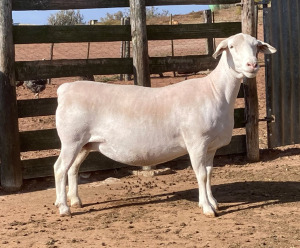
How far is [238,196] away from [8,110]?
319 centimetres

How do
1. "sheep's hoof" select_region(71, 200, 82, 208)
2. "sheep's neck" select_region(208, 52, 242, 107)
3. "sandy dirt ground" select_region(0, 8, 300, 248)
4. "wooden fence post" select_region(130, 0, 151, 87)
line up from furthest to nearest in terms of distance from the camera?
"wooden fence post" select_region(130, 0, 151, 87)
"sheep's hoof" select_region(71, 200, 82, 208)
"sheep's neck" select_region(208, 52, 242, 107)
"sandy dirt ground" select_region(0, 8, 300, 248)

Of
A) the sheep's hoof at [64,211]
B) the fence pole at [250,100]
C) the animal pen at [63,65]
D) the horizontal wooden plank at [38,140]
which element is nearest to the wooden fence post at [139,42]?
the animal pen at [63,65]

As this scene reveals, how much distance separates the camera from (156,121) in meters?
7.07

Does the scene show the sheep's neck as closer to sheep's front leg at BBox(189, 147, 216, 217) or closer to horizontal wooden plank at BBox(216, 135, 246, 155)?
sheep's front leg at BBox(189, 147, 216, 217)

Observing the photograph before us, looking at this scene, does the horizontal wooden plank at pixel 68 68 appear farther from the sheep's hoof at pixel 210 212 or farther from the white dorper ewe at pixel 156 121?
the sheep's hoof at pixel 210 212

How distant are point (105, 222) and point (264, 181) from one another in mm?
2668

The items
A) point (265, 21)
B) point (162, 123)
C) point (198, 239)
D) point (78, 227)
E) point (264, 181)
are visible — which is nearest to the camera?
point (198, 239)

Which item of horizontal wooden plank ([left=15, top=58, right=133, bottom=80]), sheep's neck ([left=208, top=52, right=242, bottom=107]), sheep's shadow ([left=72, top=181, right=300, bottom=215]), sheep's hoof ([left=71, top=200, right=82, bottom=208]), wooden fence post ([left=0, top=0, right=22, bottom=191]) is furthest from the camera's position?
horizontal wooden plank ([left=15, top=58, right=133, bottom=80])

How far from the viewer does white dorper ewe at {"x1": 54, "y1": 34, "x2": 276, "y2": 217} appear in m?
6.95

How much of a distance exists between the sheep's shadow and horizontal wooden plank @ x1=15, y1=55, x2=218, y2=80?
206 cm

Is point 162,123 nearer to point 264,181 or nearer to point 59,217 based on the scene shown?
point 59,217

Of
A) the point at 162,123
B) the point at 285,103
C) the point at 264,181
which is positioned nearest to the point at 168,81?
the point at 285,103

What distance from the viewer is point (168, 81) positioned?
18.9m

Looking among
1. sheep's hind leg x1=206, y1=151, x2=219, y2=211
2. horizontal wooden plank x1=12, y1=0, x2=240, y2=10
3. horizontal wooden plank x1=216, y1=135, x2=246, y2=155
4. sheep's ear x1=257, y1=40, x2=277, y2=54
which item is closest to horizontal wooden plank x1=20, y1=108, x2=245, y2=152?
horizontal wooden plank x1=12, y1=0, x2=240, y2=10
